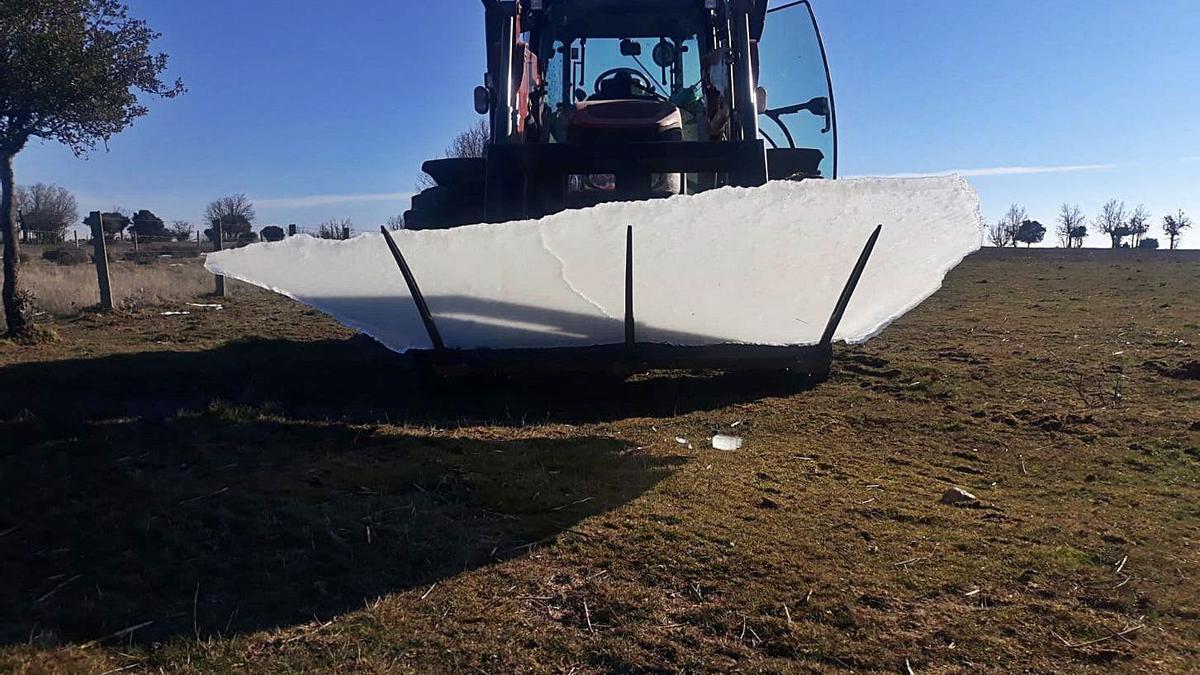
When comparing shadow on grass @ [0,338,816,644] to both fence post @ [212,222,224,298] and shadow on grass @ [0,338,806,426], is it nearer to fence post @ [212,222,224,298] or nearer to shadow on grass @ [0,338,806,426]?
shadow on grass @ [0,338,806,426]

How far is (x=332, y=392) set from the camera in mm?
5539

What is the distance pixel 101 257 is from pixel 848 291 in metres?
9.64

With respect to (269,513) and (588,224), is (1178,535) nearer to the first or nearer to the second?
(588,224)

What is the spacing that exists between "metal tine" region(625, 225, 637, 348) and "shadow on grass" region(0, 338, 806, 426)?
116cm

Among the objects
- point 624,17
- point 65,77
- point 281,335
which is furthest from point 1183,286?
point 65,77

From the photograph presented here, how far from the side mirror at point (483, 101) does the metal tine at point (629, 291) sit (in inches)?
79.6

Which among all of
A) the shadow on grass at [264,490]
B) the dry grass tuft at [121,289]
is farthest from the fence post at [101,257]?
the shadow on grass at [264,490]

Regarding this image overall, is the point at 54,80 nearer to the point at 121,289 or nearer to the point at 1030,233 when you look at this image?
the point at 121,289

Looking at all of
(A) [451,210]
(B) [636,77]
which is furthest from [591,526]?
(B) [636,77]

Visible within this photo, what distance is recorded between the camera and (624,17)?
5.84 meters

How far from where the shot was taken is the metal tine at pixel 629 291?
3.25 metres

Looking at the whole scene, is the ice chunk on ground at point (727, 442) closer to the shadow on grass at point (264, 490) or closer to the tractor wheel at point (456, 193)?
the shadow on grass at point (264, 490)

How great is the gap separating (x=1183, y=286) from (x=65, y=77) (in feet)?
62.9

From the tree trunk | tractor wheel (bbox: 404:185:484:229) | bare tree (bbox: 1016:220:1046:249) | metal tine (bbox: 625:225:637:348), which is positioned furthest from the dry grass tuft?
bare tree (bbox: 1016:220:1046:249)
